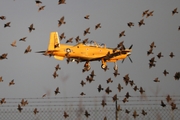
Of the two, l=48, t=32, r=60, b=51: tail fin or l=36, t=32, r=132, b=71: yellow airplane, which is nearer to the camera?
l=36, t=32, r=132, b=71: yellow airplane

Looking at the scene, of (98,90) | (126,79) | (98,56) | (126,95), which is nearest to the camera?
(126,95)

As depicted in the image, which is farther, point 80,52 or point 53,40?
point 53,40

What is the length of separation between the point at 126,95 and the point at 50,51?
22655mm

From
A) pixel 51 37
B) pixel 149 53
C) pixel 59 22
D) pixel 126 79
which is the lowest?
pixel 126 79

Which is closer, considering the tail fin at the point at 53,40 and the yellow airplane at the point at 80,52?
the yellow airplane at the point at 80,52

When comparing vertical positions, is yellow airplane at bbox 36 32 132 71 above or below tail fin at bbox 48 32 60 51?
below

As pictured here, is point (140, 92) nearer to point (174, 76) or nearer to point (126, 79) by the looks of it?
point (126, 79)

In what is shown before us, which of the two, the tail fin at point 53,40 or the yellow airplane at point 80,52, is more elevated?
the tail fin at point 53,40

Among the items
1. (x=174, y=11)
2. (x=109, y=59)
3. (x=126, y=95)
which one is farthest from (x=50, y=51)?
(x=126, y=95)

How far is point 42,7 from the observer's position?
87.4ft

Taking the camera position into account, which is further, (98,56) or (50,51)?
(98,56)

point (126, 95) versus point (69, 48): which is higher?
point (69, 48)

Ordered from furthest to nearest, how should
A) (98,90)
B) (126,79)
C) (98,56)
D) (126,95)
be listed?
1. (98,56)
2. (126,79)
3. (98,90)
4. (126,95)

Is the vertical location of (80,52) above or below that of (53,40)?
below
